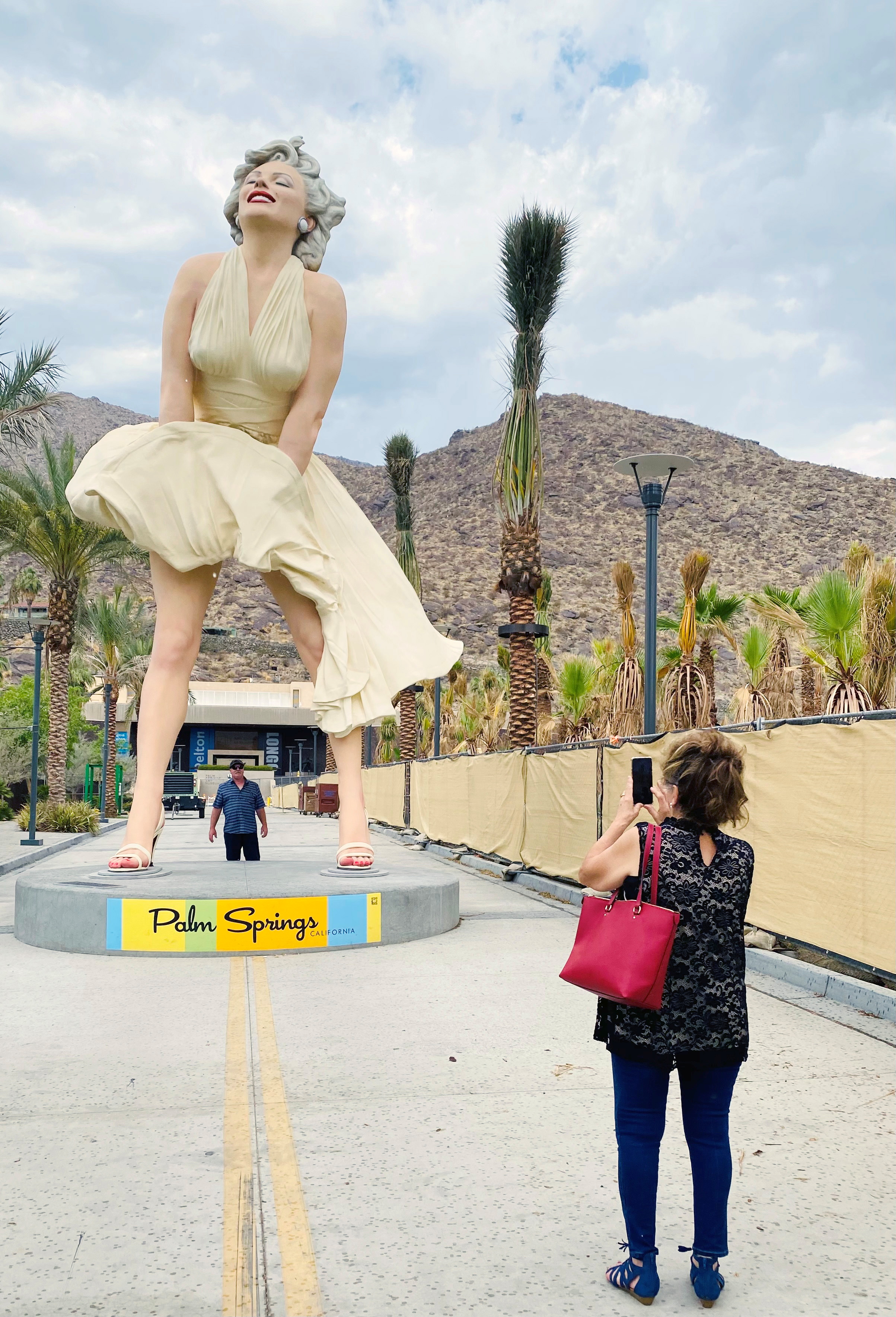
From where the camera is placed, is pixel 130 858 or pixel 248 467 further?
pixel 248 467

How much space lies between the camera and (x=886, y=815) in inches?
281

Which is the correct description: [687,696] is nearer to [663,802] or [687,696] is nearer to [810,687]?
[810,687]

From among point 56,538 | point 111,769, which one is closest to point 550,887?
point 56,538

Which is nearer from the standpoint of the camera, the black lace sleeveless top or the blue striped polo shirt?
the black lace sleeveless top

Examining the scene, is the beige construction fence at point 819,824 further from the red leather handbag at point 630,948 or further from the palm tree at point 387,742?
the palm tree at point 387,742

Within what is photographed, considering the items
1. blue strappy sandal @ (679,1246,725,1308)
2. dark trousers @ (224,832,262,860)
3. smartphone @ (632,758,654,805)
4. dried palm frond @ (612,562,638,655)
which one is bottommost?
blue strappy sandal @ (679,1246,725,1308)

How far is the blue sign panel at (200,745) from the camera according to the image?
3597 inches

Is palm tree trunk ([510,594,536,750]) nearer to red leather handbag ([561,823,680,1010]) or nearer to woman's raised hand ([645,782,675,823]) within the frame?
woman's raised hand ([645,782,675,823])

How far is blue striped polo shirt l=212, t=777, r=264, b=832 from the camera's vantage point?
1342 centimetres

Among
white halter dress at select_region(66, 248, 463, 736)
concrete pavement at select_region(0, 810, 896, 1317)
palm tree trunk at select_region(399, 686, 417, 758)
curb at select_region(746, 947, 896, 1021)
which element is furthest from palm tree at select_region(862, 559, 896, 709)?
palm tree trunk at select_region(399, 686, 417, 758)

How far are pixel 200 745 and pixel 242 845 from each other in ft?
262

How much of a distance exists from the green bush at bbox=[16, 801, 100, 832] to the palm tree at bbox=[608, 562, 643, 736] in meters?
13.5

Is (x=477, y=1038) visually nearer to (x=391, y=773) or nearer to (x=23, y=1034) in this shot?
(x=23, y=1034)

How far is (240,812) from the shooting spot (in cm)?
1348
